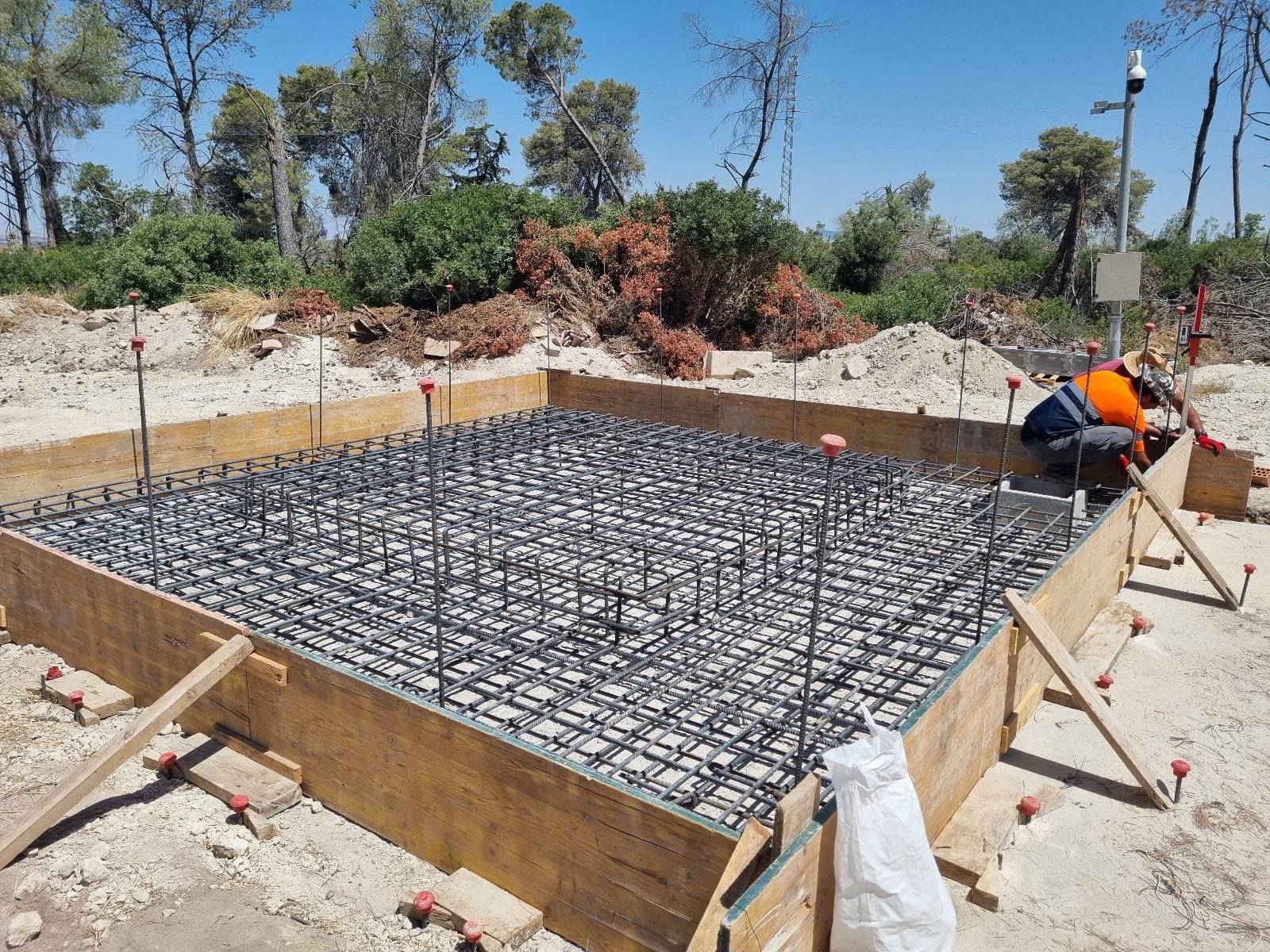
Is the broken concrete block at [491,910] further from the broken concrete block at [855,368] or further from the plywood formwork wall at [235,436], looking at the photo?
the broken concrete block at [855,368]

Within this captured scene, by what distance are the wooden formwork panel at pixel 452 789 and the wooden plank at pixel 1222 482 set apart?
6314 mm

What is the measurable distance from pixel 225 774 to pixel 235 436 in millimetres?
4576

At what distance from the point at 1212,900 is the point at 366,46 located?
2506 centimetres

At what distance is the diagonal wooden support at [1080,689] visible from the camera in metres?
3.62

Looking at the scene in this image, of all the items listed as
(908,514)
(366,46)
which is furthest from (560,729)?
(366,46)

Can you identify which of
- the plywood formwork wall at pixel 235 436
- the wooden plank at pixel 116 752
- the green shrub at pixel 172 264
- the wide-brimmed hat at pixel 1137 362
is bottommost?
the wooden plank at pixel 116 752

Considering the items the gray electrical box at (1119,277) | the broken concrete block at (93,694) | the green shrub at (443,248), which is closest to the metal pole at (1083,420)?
the gray electrical box at (1119,277)

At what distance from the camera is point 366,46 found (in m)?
22.9

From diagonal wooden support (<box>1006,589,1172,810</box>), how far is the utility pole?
485cm

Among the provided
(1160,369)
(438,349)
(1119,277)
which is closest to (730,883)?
(1160,369)

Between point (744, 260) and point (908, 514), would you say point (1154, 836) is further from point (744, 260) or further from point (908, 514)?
point (744, 260)

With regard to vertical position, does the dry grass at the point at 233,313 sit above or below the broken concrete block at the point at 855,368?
above

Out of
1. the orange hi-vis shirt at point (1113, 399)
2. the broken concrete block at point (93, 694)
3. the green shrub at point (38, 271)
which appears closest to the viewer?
the broken concrete block at point (93, 694)

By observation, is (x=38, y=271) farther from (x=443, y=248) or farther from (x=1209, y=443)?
(x=1209, y=443)
